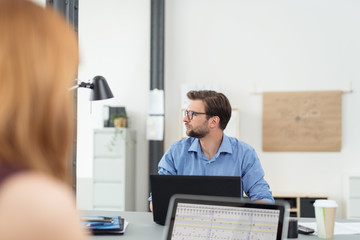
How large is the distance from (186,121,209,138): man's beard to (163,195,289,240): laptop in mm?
1533

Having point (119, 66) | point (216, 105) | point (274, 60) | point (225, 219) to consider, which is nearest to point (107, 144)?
point (119, 66)

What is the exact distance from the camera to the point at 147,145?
20.0ft

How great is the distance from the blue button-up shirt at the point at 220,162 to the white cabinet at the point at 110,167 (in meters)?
2.55

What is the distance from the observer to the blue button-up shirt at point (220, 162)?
9.61 feet

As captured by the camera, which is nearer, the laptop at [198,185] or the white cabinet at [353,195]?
the laptop at [198,185]

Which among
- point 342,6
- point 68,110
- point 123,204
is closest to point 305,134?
point 342,6

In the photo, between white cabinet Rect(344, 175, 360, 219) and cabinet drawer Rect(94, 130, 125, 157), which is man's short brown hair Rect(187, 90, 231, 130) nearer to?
cabinet drawer Rect(94, 130, 125, 157)

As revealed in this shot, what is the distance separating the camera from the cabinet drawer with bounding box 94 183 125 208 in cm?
554

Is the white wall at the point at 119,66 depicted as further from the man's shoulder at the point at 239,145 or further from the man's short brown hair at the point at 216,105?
the man's shoulder at the point at 239,145

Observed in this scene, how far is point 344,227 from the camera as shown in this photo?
2.38 meters

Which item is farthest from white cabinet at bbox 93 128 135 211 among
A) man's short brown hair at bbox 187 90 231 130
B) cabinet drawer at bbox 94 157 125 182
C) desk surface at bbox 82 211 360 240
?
desk surface at bbox 82 211 360 240

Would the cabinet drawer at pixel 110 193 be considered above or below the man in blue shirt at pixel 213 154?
below

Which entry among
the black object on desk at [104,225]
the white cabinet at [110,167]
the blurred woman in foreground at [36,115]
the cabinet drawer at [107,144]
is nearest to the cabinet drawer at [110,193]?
the white cabinet at [110,167]

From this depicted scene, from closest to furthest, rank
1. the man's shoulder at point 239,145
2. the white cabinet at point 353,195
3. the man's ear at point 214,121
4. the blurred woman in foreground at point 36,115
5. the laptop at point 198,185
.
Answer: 1. the blurred woman in foreground at point 36,115
2. the laptop at point 198,185
3. the man's shoulder at point 239,145
4. the man's ear at point 214,121
5. the white cabinet at point 353,195
